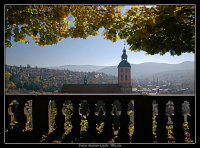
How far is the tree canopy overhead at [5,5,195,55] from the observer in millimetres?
3148

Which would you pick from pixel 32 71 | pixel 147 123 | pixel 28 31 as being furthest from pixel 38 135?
pixel 32 71

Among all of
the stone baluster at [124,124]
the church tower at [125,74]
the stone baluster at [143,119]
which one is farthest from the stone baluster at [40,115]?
the church tower at [125,74]

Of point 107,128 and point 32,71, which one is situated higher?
point 32,71

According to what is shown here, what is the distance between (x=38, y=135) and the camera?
3.05 meters

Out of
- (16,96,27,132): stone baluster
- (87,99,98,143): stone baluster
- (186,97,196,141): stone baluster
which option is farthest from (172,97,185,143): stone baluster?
(16,96,27,132): stone baluster

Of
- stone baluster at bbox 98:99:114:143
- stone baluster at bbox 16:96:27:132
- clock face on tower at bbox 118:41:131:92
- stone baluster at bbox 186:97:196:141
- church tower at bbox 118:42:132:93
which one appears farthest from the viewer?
clock face on tower at bbox 118:41:131:92

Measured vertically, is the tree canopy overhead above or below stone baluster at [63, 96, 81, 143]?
above

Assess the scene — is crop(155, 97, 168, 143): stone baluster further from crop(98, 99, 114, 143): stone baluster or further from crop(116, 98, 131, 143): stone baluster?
crop(98, 99, 114, 143): stone baluster

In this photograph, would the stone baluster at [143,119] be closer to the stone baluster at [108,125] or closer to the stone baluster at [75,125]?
the stone baluster at [108,125]

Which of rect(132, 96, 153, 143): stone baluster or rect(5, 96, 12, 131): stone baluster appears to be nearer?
rect(132, 96, 153, 143): stone baluster

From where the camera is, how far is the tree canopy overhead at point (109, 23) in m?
3.15
